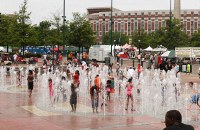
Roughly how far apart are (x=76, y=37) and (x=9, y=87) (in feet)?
96.2

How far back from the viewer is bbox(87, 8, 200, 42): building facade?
135 m

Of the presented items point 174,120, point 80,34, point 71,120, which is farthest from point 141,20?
point 174,120

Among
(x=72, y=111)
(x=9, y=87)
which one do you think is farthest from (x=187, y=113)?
(x=9, y=87)

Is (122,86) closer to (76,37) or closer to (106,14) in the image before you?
(76,37)

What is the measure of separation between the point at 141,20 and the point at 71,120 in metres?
128

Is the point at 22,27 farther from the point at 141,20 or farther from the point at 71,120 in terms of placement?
the point at 141,20

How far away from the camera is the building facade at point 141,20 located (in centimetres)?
13512

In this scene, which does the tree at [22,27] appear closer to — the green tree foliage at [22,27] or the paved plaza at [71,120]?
the green tree foliage at [22,27]

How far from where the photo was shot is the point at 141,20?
13925 cm

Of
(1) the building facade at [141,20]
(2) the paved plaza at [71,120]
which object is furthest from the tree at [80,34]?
(1) the building facade at [141,20]

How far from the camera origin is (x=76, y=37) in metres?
53.0

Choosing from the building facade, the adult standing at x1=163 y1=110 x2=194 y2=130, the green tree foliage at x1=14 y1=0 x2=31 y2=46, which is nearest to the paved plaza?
the adult standing at x1=163 y1=110 x2=194 y2=130

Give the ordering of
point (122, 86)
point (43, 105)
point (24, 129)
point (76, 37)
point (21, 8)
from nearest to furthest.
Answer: point (24, 129), point (43, 105), point (122, 86), point (21, 8), point (76, 37)

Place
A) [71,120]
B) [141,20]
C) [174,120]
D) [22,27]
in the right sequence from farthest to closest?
[141,20] → [22,27] → [71,120] → [174,120]
